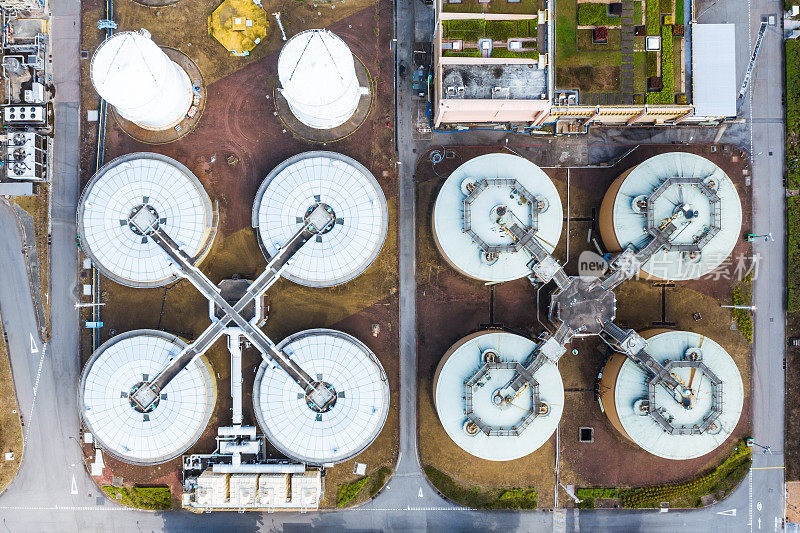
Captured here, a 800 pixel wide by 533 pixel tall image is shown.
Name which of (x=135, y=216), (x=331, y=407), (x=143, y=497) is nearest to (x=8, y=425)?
(x=143, y=497)

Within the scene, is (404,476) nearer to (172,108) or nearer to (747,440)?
(747,440)

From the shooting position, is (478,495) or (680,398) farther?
(478,495)

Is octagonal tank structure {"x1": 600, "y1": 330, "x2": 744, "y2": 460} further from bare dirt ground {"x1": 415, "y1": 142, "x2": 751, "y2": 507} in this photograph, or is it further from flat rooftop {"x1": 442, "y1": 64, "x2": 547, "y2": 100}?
flat rooftop {"x1": 442, "y1": 64, "x2": 547, "y2": 100}

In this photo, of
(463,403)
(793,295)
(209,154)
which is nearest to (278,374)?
(463,403)

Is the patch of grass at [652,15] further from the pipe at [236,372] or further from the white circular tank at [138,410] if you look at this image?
the white circular tank at [138,410]

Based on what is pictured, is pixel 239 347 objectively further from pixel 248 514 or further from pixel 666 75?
pixel 666 75

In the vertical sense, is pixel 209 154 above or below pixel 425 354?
above
